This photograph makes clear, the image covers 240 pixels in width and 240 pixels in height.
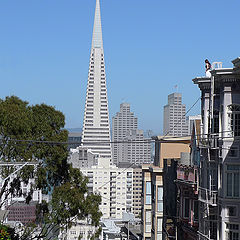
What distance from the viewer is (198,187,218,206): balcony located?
26.1 metres

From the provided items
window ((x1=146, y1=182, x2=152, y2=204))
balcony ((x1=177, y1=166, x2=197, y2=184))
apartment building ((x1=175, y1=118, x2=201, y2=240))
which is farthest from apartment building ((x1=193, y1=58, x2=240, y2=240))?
window ((x1=146, y1=182, x2=152, y2=204))

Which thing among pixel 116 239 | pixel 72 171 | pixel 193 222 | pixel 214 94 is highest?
pixel 214 94

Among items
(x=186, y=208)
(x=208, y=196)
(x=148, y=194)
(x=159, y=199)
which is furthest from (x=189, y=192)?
(x=148, y=194)

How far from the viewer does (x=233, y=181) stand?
83.1 ft

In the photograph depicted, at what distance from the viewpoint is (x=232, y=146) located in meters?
25.3

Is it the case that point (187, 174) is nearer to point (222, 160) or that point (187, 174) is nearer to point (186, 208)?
point (186, 208)

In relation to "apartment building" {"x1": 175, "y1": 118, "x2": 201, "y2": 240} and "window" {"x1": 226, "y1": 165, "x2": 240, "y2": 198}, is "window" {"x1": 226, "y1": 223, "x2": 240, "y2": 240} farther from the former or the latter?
"apartment building" {"x1": 175, "y1": 118, "x2": 201, "y2": 240}

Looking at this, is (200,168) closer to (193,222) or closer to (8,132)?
(193,222)

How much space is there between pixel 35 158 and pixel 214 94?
25.8 ft

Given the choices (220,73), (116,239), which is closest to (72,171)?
(220,73)

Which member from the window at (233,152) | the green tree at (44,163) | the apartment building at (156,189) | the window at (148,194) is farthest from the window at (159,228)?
the window at (233,152)

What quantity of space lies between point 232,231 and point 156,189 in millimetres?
15655

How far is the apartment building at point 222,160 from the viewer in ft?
82.8

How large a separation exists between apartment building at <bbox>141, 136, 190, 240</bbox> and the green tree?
11.4m
